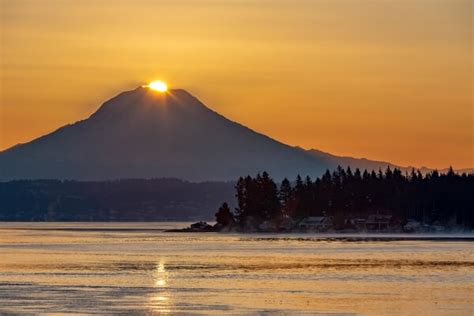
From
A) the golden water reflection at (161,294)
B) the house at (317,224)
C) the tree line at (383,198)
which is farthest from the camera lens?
the house at (317,224)

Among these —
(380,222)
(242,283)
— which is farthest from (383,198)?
(242,283)

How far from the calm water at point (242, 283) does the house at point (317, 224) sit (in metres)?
86.1

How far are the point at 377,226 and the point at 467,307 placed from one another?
447ft

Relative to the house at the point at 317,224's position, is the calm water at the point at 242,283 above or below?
below

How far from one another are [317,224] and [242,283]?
12660 cm

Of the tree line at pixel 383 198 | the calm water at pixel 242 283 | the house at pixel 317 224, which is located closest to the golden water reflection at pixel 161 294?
the calm water at pixel 242 283

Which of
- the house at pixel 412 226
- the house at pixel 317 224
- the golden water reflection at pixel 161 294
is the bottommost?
the golden water reflection at pixel 161 294

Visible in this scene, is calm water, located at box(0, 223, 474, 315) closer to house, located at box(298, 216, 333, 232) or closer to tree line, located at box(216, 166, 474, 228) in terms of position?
tree line, located at box(216, 166, 474, 228)

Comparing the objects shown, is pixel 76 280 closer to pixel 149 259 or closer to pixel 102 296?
pixel 102 296

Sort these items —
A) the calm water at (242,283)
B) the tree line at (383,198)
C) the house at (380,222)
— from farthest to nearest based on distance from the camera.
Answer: the house at (380,222) < the tree line at (383,198) < the calm water at (242,283)

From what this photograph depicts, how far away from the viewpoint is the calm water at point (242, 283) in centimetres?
5816

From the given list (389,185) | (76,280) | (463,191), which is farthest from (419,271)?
(389,185)

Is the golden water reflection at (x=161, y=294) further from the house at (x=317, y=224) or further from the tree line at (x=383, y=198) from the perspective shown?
the house at (x=317, y=224)

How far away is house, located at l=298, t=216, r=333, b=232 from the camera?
197m
